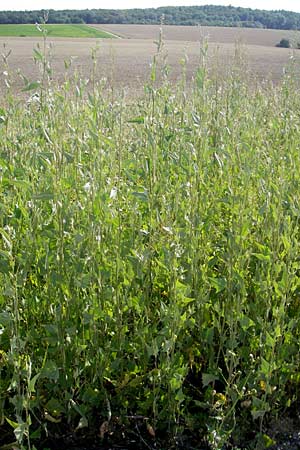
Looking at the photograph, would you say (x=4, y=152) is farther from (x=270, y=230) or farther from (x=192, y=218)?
(x=270, y=230)

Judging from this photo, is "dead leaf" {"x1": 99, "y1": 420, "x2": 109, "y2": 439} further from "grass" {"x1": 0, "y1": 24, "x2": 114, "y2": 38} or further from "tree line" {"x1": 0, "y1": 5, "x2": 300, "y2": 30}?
"tree line" {"x1": 0, "y1": 5, "x2": 300, "y2": 30}

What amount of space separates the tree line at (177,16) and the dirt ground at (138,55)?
1.75m

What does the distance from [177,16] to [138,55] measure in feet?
84.5

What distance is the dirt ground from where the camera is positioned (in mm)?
3878

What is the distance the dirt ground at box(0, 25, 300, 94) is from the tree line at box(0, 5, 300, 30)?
5.73 feet

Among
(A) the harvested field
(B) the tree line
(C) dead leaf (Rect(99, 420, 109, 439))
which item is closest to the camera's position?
(C) dead leaf (Rect(99, 420, 109, 439))

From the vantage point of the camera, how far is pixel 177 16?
48.1m

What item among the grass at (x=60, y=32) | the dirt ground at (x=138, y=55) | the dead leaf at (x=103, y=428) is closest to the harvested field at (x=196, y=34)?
the dirt ground at (x=138, y=55)

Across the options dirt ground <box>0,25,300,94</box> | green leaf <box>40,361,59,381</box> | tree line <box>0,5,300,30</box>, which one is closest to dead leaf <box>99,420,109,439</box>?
green leaf <box>40,361,59,381</box>

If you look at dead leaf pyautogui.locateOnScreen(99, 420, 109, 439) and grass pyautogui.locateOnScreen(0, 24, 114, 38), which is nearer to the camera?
dead leaf pyautogui.locateOnScreen(99, 420, 109, 439)

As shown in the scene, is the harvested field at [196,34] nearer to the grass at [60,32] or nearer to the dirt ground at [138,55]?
the dirt ground at [138,55]

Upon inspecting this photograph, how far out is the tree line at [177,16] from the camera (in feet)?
137

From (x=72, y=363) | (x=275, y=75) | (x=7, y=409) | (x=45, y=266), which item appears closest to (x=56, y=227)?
(x=45, y=266)

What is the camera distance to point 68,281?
6.99ft
